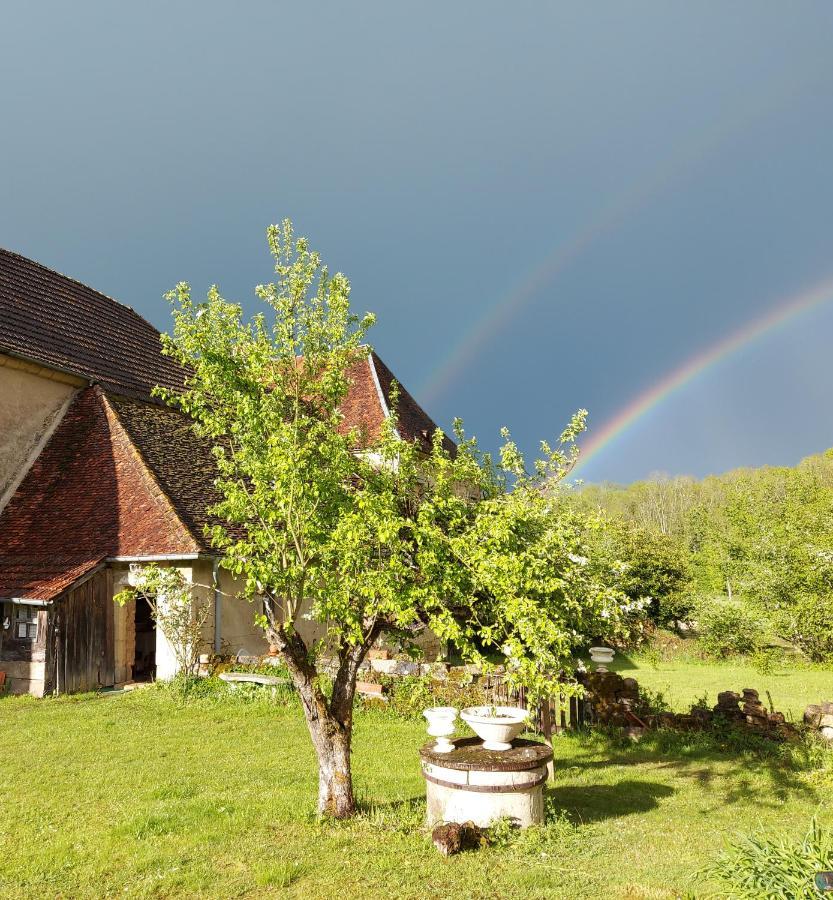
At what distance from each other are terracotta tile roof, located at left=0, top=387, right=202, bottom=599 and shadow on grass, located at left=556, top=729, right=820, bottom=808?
8960mm

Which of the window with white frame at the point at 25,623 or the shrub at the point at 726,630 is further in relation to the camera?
the shrub at the point at 726,630

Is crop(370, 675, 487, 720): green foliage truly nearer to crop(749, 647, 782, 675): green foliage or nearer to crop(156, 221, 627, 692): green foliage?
crop(156, 221, 627, 692): green foliage

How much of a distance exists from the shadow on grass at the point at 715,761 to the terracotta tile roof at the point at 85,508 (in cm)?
896

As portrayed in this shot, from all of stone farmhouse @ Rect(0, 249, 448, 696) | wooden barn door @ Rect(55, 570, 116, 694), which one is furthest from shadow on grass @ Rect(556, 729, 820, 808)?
wooden barn door @ Rect(55, 570, 116, 694)

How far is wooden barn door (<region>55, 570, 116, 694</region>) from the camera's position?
575 inches

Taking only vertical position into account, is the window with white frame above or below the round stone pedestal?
above

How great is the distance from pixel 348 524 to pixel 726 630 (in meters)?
24.7

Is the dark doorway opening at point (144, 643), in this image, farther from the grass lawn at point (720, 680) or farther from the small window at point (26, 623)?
the grass lawn at point (720, 680)

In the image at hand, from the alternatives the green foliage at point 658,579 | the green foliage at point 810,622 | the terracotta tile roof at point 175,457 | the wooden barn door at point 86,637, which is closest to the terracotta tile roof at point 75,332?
the terracotta tile roof at point 175,457

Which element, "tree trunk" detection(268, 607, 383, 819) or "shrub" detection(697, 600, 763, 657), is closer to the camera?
"tree trunk" detection(268, 607, 383, 819)

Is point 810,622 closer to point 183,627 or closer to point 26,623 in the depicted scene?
point 183,627

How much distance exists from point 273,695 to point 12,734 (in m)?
4.30

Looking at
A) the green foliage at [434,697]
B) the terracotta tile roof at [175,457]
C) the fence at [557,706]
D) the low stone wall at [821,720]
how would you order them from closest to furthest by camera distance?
the low stone wall at [821,720] < the fence at [557,706] < the green foliage at [434,697] < the terracotta tile roof at [175,457]

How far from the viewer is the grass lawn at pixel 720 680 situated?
54.7 ft
